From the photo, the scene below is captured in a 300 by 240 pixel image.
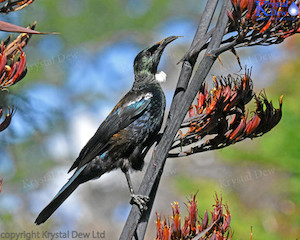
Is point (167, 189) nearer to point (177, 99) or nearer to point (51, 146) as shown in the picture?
point (51, 146)

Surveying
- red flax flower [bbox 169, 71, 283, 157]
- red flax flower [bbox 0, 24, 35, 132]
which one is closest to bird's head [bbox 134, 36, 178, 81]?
red flax flower [bbox 169, 71, 283, 157]

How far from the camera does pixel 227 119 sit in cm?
135

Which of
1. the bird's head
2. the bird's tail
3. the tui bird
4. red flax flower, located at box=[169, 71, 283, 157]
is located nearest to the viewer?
red flax flower, located at box=[169, 71, 283, 157]

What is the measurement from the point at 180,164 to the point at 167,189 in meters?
0.38

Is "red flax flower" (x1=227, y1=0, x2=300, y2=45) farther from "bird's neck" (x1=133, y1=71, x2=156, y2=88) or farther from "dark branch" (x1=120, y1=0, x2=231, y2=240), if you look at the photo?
"bird's neck" (x1=133, y1=71, x2=156, y2=88)

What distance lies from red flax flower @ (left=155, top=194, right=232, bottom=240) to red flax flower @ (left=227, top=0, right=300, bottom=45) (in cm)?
43

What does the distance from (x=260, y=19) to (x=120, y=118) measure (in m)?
0.84

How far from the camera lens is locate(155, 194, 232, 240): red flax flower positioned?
122 centimetres

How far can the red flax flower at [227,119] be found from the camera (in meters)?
1.34

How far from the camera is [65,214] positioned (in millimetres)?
5734

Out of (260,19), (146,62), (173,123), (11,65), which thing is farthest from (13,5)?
(146,62)

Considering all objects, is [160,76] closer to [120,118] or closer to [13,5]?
[120,118]

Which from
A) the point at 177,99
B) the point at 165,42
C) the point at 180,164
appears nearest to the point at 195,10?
the point at 180,164

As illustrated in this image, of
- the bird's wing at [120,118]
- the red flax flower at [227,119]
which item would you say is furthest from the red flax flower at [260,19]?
the bird's wing at [120,118]
